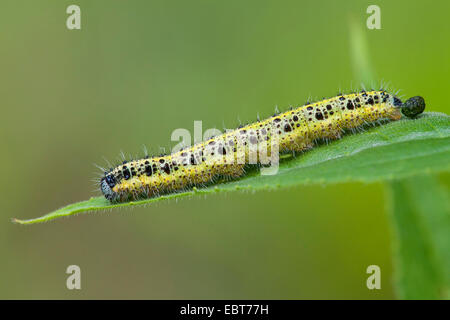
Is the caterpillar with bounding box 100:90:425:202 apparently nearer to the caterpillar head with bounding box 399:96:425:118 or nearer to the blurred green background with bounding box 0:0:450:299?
the caterpillar head with bounding box 399:96:425:118

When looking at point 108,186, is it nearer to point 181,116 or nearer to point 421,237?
point 421,237

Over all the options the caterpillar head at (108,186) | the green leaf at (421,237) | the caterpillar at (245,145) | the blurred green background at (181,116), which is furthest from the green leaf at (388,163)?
the blurred green background at (181,116)

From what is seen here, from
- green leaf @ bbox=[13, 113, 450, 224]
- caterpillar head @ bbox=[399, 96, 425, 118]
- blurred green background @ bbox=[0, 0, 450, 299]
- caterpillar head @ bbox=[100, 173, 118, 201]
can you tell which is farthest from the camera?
blurred green background @ bbox=[0, 0, 450, 299]

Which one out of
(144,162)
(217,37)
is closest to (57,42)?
(217,37)

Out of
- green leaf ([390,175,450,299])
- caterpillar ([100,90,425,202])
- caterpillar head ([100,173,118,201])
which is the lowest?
green leaf ([390,175,450,299])

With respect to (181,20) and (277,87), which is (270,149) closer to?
(277,87)

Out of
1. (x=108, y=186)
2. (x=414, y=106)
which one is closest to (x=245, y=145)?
(x=108, y=186)

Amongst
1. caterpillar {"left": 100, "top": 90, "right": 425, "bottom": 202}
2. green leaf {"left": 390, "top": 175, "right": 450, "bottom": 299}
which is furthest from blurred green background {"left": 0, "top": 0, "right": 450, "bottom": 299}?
green leaf {"left": 390, "top": 175, "right": 450, "bottom": 299}

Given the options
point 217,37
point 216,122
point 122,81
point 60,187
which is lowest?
point 60,187
